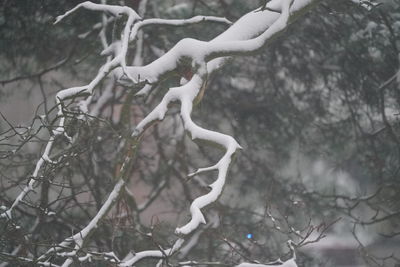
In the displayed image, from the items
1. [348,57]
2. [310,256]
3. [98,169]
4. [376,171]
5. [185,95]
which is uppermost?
[185,95]

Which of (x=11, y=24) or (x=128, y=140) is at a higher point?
(x=128, y=140)

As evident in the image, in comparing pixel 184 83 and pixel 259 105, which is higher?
pixel 184 83

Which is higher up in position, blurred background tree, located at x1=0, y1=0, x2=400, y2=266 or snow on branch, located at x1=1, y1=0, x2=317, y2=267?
snow on branch, located at x1=1, y1=0, x2=317, y2=267

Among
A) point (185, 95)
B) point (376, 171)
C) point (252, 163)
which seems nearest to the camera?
point (185, 95)

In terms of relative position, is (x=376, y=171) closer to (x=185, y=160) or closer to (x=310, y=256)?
(x=310, y=256)

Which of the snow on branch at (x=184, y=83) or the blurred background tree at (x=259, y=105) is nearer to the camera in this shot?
the snow on branch at (x=184, y=83)

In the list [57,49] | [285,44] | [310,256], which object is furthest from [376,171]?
[57,49]

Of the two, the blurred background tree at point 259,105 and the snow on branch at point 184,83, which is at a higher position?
the snow on branch at point 184,83

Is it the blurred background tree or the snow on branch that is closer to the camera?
the snow on branch

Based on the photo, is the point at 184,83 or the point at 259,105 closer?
the point at 184,83

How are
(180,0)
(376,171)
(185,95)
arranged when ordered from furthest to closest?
(180,0) → (376,171) → (185,95)

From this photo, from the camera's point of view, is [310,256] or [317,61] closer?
[310,256]

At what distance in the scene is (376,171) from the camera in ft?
30.3

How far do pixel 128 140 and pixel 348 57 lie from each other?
4784 millimetres
